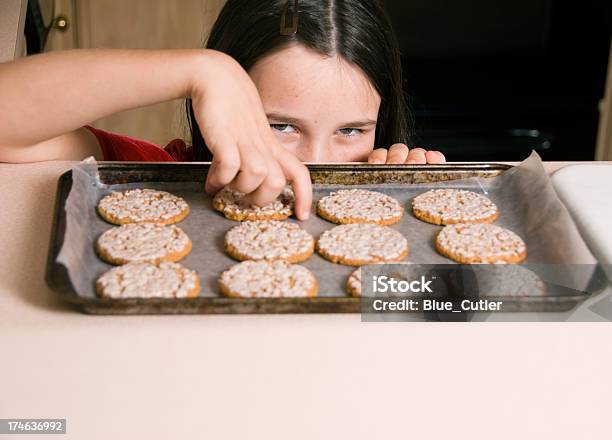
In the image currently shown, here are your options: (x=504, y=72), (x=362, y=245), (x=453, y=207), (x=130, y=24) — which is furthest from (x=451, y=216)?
(x=130, y=24)

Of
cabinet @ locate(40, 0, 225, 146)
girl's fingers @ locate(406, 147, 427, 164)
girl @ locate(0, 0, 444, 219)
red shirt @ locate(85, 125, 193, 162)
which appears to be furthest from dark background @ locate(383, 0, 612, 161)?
girl's fingers @ locate(406, 147, 427, 164)

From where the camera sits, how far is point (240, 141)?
0.91 meters

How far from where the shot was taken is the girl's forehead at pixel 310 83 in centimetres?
138

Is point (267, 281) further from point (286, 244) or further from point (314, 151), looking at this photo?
point (314, 151)

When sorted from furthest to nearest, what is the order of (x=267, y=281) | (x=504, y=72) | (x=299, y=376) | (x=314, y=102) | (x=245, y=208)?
(x=504, y=72)
(x=314, y=102)
(x=245, y=208)
(x=267, y=281)
(x=299, y=376)

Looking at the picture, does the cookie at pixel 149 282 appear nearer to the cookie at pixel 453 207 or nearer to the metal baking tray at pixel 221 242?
the metal baking tray at pixel 221 242

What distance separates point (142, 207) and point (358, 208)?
0.91 feet

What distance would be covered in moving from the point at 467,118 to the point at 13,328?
94.8 inches

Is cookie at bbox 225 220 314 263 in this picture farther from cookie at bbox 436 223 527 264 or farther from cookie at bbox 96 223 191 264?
cookie at bbox 436 223 527 264

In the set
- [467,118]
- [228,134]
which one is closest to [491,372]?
[228,134]

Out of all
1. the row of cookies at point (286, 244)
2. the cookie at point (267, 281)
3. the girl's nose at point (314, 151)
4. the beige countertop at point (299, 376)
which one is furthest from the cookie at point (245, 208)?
the girl's nose at point (314, 151)

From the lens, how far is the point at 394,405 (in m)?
0.66

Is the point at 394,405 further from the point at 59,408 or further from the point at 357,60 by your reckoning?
the point at 357,60

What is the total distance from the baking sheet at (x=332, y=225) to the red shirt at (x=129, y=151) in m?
0.41
